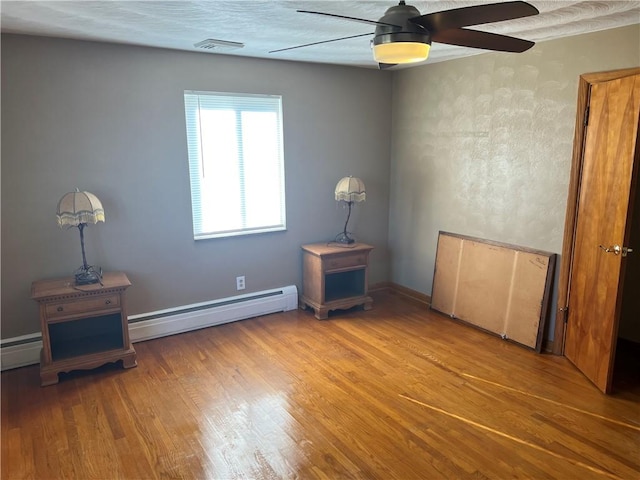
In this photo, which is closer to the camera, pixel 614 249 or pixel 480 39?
pixel 480 39

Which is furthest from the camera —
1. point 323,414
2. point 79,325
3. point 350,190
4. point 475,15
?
point 350,190

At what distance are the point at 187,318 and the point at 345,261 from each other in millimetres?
1491

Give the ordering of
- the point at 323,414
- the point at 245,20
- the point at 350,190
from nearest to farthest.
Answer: the point at 245,20 → the point at 323,414 → the point at 350,190

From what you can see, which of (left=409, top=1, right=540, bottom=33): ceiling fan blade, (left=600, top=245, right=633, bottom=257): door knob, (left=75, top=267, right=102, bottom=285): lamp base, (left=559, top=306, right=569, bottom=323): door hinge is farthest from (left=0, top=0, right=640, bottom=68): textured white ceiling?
(left=559, top=306, right=569, bottom=323): door hinge

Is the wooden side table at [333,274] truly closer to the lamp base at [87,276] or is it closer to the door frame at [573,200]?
the door frame at [573,200]

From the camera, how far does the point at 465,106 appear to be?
13.2 feet

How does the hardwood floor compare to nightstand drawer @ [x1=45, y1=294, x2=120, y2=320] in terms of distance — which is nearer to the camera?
the hardwood floor

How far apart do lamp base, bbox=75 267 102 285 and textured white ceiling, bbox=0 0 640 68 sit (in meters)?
1.59

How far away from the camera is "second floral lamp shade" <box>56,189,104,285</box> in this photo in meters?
3.07

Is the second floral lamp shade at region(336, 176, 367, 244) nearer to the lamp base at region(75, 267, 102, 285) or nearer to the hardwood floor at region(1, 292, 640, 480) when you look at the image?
the hardwood floor at region(1, 292, 640, 480)

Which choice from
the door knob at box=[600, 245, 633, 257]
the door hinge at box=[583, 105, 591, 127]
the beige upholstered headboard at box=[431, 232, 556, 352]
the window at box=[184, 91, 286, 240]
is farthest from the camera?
the window at box=[184, 91, 286, 240]

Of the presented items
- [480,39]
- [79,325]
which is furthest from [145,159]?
[480,39]

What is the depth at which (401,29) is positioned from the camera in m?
1.82

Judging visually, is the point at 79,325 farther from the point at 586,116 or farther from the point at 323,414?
the point at 586,116
